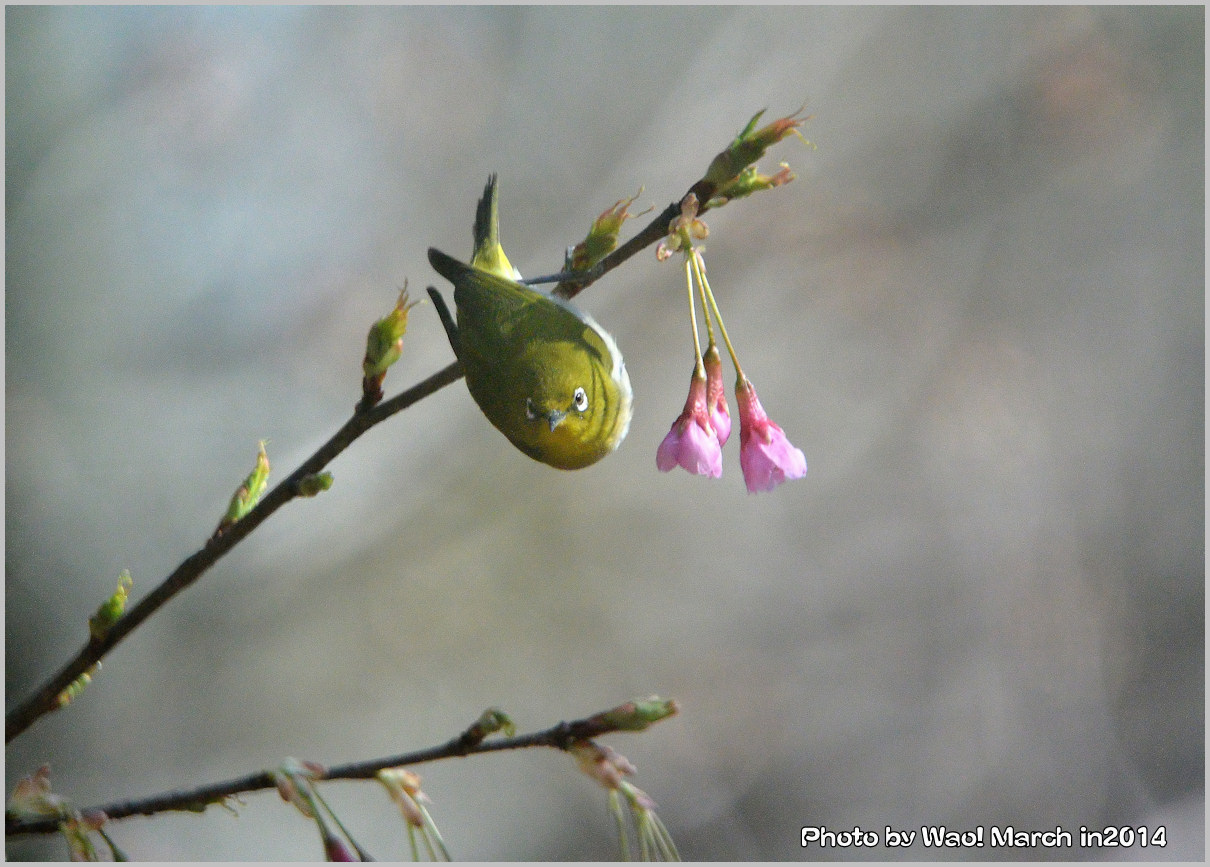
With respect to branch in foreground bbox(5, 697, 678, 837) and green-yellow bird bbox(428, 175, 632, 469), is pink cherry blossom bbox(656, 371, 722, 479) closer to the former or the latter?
green-yellow bird bbox(428, 175, 632, 469)

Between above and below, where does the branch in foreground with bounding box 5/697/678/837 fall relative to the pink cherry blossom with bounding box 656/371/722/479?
below

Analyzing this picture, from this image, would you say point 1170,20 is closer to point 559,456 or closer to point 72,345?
point 559,456

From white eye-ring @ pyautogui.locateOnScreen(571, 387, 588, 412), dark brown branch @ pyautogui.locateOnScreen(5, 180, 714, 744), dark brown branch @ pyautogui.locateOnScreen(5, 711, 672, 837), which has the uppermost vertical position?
white eye-ring @ pyautogui.locateOnScreen(571, 387, 588, 412)

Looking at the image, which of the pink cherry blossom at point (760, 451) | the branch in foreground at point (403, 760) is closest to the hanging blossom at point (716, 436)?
the pink cherry blossom at point (760, 451)

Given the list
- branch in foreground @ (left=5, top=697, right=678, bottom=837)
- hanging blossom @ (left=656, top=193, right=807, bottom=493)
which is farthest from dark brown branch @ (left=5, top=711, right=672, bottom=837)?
hanging blossom @ (left=656, top=193, right=807, bottom=493)

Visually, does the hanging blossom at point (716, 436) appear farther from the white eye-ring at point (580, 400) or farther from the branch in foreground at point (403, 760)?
the branch in foreground at point (403, 760)

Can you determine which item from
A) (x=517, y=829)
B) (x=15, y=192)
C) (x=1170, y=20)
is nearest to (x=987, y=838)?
(x=517, y=829)

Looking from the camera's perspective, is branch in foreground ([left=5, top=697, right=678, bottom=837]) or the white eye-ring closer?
branch in foreground ([left=5, top=697, right=678, bottom=837])
